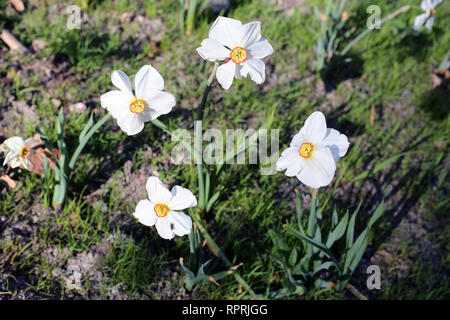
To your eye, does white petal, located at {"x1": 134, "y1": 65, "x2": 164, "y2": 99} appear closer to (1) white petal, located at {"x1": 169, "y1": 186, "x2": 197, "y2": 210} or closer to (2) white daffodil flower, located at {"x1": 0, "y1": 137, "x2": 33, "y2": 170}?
(1) white petal, located at {"x1": 169, "y1": 186, "x2": 197, "y2": 210}

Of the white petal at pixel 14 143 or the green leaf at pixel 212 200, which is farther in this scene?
the green leaf at pixel 212 200

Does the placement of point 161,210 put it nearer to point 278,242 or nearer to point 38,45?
point 278,242

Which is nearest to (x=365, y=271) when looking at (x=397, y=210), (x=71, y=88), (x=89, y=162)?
(x=397, y=210)

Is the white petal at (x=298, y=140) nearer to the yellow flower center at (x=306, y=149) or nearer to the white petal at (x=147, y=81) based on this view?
the yellow flower center at (x=306, y=149)

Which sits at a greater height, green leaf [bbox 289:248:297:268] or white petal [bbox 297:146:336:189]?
white petal [bbox 297:146:336:189]

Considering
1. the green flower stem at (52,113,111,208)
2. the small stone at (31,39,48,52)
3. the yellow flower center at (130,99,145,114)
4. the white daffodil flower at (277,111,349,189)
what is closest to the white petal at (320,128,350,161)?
the white daffodil flower at (277,111,349,189)

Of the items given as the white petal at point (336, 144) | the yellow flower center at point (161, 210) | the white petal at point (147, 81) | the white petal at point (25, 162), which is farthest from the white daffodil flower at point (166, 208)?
the white petal at point (25, 162)

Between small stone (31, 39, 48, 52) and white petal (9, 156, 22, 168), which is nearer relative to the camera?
white petal (9, 156, 22, 168)
